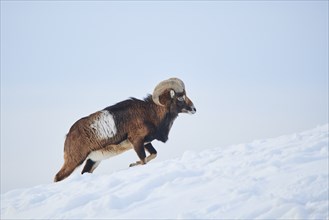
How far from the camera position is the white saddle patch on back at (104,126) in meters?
15.3

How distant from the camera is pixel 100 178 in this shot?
38.1 ft

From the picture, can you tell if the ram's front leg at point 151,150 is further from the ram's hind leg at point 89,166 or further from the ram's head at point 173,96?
the ram's hind leg at point 89,166

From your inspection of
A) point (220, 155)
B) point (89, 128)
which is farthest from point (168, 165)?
point (89, 128)

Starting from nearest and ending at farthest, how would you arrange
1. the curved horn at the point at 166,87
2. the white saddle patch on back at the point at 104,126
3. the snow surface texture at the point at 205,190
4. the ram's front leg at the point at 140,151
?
1. the snow surface texture at the point at 205,190
2. the ram's front leg at the point at 140,151
3. the white saddle patch on back at the point at 104,126
4. the curved horn at the point at 166,87

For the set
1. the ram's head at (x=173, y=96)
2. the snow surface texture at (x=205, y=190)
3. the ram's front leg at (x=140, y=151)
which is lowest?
the snow surface texture at (x=205, y=190)

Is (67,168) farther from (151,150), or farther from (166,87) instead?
(166,87)

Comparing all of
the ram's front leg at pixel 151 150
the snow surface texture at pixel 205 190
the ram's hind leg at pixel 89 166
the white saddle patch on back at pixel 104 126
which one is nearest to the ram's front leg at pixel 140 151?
the ram's front leg at pixel 151 150

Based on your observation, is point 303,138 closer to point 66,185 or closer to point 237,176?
point 237,176

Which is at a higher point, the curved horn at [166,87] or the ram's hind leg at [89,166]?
the curved horn at [166,87]

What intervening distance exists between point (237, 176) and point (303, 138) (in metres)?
3.28

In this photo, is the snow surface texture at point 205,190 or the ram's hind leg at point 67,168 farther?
the ram's hind leg at point 67,168

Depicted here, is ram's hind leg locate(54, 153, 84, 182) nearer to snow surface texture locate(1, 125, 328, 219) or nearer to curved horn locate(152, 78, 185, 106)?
curved horn locate(152, 78, 185, 106)

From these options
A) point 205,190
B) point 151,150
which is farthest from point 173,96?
point 205,190

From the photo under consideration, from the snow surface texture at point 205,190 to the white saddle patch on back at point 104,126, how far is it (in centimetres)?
336
